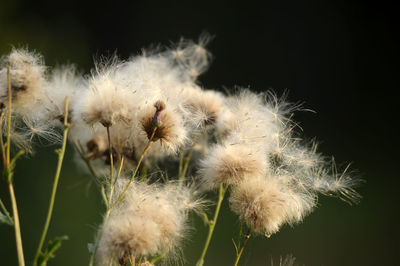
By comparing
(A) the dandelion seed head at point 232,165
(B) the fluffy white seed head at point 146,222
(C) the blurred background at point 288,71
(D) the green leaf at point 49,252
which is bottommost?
(D) the green leaf at point 49,252

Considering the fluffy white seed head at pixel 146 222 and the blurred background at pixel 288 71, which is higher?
the blurred background at pixel 288 71

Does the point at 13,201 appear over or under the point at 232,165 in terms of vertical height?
under

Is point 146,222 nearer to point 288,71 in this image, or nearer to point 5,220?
point 5,220

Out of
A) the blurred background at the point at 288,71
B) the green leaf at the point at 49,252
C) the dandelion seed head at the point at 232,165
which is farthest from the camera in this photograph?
the blurred background at the point at 288,71

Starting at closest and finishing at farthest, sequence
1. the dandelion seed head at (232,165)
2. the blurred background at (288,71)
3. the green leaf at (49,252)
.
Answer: the green leaf at (49,252) < the dandelion seed head at (232,165) < the blurred background at (288,71)

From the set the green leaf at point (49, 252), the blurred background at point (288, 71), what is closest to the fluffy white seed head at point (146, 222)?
the green leaf at point (49, 252)

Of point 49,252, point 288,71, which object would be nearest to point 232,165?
point 49,252

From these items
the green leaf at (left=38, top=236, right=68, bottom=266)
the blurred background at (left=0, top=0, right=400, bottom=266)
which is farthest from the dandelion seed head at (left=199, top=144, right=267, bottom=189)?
the blurred background at (left=0, top=0, right=400, bottom=266)

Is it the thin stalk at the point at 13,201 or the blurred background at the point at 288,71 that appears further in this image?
the blurred background at the point at 288,71

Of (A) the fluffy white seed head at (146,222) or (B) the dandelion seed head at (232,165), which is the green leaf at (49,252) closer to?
(A) the fluffy white seed head at (146,222)
